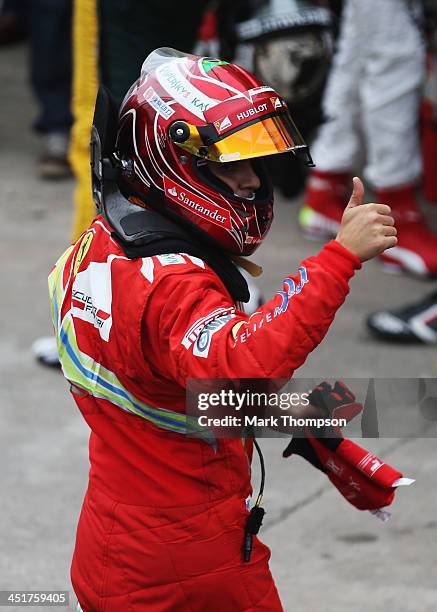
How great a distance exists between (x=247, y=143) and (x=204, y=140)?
0.08 meters

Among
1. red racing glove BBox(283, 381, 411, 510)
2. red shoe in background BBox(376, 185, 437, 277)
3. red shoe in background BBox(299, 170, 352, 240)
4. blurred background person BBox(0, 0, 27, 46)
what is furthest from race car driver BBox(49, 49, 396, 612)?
blurred background person BBox(0, 0, 27, 46)

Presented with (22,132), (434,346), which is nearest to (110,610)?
(434,346)

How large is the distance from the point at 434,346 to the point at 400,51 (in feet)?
4.93

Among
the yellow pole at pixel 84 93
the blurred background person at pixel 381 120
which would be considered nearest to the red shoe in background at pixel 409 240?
the blurred background person at pixel 381 120

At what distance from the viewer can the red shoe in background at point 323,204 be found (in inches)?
239

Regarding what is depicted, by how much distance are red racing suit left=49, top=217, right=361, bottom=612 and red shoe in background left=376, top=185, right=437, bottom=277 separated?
330cm

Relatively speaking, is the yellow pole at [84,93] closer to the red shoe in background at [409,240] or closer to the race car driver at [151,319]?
the red shoe in background at [409,240]

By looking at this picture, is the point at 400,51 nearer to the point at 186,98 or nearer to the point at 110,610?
the point at 186,98

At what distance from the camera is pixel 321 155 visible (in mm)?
6133

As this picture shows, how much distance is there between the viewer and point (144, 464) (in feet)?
7.97

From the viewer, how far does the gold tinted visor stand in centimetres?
232

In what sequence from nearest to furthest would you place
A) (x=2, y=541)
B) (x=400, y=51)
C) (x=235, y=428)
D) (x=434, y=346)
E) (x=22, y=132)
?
(x=235, y=428), (x=2, y=541), (x=434, y=346), (x=400, y=51), (x=22, y=132)

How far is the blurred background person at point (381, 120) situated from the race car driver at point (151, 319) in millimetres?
3193

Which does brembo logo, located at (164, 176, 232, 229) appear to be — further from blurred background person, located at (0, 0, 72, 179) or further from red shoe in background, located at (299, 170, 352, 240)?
blurred background person, located at (0, 0, 72, 179)
